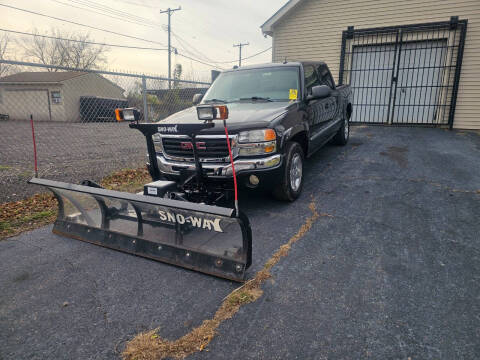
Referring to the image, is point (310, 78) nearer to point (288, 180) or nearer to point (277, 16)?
point (288, 180)

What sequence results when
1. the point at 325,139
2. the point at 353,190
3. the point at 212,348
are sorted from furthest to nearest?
the point at 325,139
the point at 353,190
the point at 212,348

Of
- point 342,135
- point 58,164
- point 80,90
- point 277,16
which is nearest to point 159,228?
point 58,164

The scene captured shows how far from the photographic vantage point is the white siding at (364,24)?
964cm

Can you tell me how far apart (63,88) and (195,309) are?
84.5ft

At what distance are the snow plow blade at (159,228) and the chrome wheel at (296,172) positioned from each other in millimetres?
1839

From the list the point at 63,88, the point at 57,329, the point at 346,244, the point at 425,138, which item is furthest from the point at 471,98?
the point at 63,88

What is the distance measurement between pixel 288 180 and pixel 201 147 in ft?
3.83

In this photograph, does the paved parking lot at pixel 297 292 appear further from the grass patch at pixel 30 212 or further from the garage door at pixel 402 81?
the garage door at pixel 402 81

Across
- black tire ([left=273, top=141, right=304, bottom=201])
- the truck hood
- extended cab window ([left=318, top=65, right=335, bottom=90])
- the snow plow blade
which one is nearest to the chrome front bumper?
black tire ([left=273, top=141, right=304, bottom=201])

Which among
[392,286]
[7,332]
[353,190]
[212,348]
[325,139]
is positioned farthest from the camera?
[325,139]

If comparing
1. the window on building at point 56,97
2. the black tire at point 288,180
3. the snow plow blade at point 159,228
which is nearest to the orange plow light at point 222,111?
the snow plow blade at point 159,228

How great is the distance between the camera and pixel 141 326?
2.05 m

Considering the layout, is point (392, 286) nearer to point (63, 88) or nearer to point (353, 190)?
point (353, 190)

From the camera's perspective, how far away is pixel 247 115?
12.5 ft
